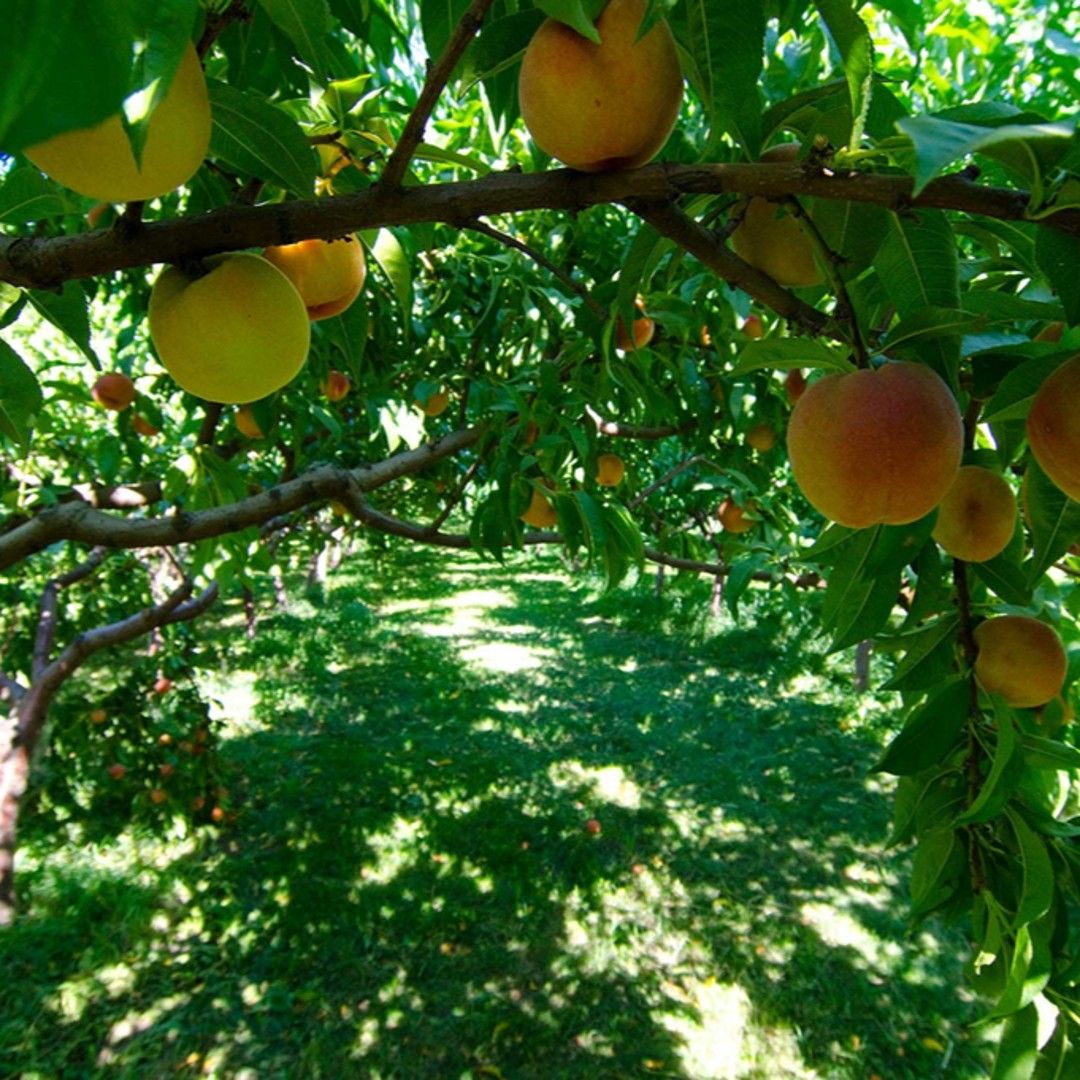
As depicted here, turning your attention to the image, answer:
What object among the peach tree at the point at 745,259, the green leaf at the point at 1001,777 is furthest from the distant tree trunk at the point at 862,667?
the green leaf at the point at 1001,777

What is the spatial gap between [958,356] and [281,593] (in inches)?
412

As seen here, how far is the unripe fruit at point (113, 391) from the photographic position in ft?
8.43

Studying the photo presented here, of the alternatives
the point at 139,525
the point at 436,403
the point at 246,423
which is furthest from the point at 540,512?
the point at 139,525

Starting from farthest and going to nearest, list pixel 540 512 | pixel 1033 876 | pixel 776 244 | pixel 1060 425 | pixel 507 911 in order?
1. pixel 507 911
2. pixel 540 512
3. pixel 1033 876
4. pixel 776 244
5. pixel 1060 425

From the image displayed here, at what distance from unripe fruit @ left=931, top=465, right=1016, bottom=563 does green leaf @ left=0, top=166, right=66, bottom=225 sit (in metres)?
1.02

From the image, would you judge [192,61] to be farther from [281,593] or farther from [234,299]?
[281,593]

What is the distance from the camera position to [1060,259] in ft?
1.88

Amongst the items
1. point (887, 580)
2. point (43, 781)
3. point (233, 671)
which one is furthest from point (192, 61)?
point (233, 671)

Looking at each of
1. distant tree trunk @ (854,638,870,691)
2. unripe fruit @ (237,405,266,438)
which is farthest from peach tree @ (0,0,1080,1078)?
distant tree trunk @ (854,638,870,691)

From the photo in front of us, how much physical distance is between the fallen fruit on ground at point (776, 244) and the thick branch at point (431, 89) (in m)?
0.34

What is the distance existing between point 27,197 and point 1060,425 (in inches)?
38.0

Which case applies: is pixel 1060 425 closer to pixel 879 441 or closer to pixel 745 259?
pixel 879 441

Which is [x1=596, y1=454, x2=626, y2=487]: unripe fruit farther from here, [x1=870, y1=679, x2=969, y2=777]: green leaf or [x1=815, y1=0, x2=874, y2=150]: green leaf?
[x1=815, y1=0, x2=874, y2=150]: green leaf

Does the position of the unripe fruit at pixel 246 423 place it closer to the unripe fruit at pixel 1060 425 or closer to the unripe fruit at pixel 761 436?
the unripe fruit at pixel 761 436
